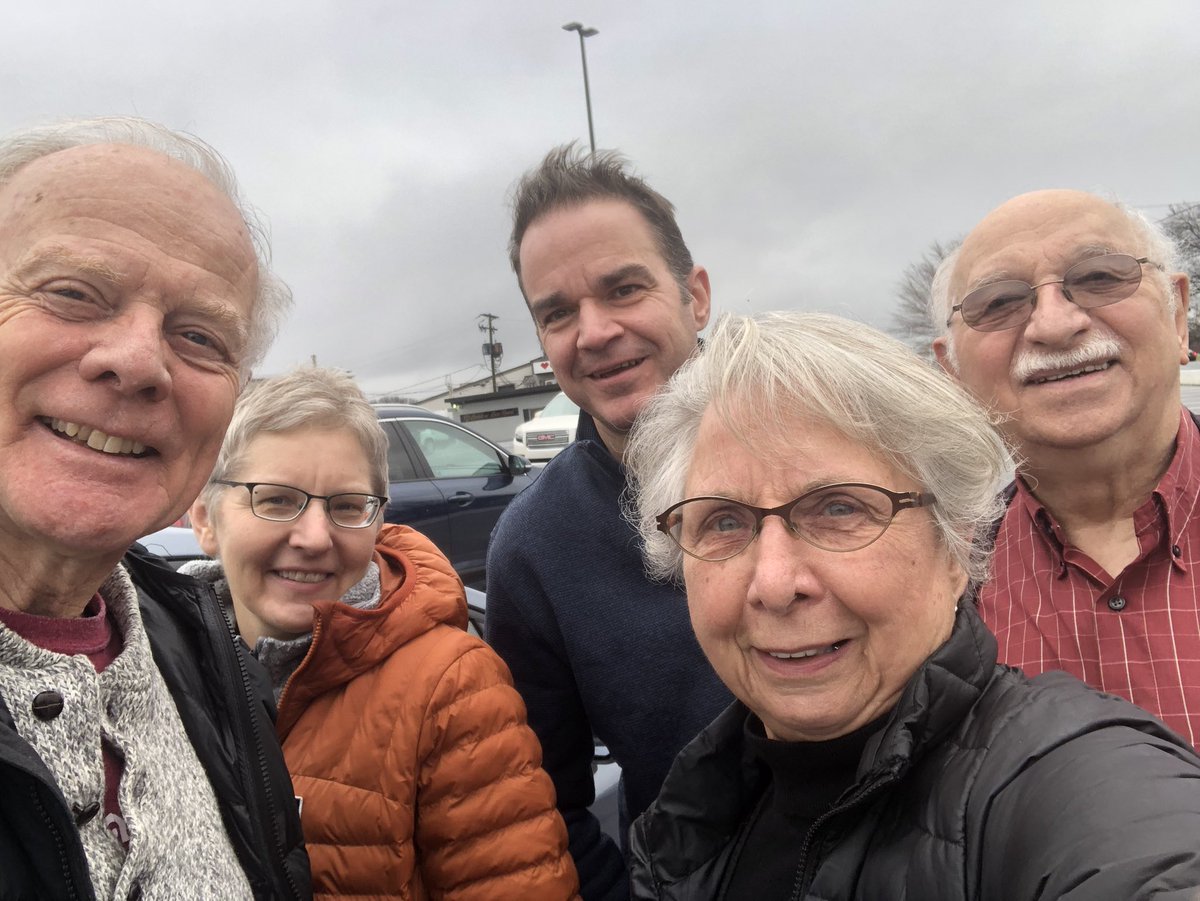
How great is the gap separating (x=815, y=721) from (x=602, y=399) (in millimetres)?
1208

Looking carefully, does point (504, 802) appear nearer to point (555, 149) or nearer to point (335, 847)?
point (335, 847)

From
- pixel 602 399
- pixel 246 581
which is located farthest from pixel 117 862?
pixel 602 399

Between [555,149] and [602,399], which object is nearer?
[602,399]

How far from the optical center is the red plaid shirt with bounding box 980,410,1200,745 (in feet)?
5.23

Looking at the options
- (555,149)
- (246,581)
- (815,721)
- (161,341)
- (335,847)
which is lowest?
(335,847)

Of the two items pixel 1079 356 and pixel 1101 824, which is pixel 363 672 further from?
pixel 1079 356

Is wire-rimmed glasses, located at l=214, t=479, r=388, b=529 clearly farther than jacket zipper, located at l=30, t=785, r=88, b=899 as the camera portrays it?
Yes

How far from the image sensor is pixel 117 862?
1138mm

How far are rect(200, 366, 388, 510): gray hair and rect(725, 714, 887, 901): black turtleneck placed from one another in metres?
1.32

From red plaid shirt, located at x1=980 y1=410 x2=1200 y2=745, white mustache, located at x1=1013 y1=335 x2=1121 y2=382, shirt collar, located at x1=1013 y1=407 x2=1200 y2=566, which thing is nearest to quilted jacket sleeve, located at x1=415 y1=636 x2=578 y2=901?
red plaid shirt, located at x1=980 y1=410 x2=1200 y2=745

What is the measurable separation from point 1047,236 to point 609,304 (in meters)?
1.16

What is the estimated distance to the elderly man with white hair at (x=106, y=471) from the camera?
1083 mm

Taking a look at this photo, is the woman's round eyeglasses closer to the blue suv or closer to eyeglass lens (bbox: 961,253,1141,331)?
eyeglass lens (bbox: 961,253,1141,331)

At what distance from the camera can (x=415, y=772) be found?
5.37ft
